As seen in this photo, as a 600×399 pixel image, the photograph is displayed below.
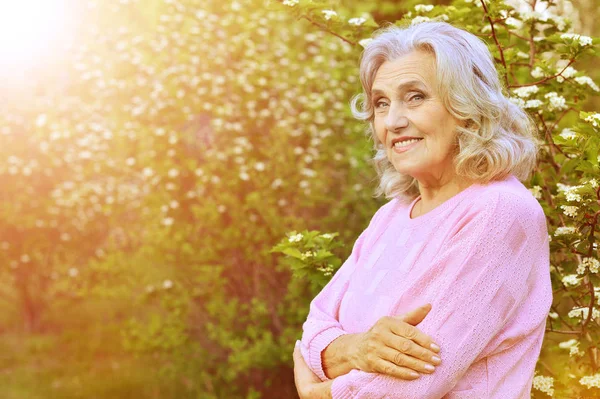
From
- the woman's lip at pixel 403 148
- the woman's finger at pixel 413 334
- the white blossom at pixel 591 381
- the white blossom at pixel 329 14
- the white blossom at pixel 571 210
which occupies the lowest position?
the white blossom at pixel 591 381

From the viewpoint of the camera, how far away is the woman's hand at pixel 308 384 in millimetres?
2098

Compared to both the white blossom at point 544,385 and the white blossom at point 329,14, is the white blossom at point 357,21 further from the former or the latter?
the white blossom at point 544,385

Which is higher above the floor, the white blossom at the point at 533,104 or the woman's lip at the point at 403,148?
the woman's lip at the point at 403,148

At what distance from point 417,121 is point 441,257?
1.35ft

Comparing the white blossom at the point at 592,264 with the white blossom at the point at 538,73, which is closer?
the white blossom at the point at 592,264

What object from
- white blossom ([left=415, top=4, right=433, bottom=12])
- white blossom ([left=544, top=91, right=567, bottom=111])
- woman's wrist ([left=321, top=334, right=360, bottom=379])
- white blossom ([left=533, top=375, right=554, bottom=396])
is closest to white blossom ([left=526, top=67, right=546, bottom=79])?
white blossom ([left=544, top=91, right=567, bottom=111])

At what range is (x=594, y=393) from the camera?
2.61 m

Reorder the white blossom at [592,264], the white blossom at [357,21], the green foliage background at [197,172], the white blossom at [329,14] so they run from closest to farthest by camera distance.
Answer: the white blossom at [592,264] → the white blossom at [329,14] → the white blossom at [357,21] → the green foliage background at [197,172]

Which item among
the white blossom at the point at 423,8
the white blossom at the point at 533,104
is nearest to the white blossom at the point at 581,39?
the white blossom at the point at 533,104

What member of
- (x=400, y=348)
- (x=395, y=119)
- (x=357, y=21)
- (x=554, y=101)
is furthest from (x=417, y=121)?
(x=357, y=21)

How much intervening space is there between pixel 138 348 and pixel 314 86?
2426mm

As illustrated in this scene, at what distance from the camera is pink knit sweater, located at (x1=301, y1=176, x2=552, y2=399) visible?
5.99 ft

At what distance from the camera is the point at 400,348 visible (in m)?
1.85

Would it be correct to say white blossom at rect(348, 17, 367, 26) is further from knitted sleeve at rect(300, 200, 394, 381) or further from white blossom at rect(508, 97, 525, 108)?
knitted sleeve at rect(300, 200, 394, 381)
